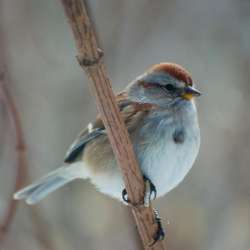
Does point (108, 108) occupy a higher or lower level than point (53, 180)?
higher

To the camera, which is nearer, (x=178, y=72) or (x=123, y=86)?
(x=178, y=72)

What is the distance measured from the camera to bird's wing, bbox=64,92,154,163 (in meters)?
3.24

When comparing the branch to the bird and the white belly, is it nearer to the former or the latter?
the bird

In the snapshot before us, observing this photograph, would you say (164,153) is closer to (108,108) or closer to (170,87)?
(170,87)

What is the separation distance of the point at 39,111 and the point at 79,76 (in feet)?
1.48

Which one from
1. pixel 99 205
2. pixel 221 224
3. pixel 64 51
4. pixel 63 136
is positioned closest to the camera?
pixel 221 224

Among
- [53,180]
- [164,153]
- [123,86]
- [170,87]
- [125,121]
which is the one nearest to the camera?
[164,153]

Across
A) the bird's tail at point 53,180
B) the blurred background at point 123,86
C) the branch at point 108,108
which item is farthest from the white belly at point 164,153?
the blurred background at point 123,86

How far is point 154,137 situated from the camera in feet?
10.3

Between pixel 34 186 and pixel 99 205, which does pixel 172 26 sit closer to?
pixel 99 205

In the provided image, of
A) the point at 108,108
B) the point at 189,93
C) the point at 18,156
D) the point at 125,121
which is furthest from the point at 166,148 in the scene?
the point at 108,108

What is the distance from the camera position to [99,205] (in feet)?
15.8

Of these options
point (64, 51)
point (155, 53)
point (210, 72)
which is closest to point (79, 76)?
point (64, 51)

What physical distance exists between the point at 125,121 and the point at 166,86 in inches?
12.8
